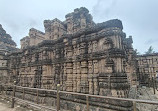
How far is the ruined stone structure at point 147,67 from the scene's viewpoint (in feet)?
54.3

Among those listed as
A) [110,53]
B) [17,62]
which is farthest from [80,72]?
[17,62]

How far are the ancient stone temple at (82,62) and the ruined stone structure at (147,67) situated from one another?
903 cm

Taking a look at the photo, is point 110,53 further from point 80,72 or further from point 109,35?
point 80,72

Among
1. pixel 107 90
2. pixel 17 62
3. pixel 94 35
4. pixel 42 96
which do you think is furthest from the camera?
pixel 17 62

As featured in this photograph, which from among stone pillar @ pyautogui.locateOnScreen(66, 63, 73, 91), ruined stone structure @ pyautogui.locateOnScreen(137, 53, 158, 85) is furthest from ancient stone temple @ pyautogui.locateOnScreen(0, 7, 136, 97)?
ruined stone structure @ pyautogui.locateOnScreen(137, 53, 158, 85)

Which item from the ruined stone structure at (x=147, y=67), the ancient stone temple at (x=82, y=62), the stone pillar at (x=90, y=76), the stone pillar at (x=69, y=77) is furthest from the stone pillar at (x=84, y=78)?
the ruined stone structure at (x=147, y=67)

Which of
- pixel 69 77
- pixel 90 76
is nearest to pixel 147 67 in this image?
pixel 90 76

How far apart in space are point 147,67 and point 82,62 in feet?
51.3

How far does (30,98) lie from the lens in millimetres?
8086

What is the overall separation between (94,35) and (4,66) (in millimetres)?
12679

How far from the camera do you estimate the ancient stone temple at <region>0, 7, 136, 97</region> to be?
4.91 metres

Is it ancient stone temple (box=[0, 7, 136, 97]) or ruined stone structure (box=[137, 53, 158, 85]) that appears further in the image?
ruined stone structure (box=[137, 53, 158, 85])

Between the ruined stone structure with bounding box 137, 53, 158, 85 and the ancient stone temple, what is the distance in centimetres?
903

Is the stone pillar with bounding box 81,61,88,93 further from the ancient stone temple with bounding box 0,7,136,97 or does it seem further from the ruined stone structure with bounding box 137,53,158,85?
the ruined stone structure with bounding box 137,53,158,85
